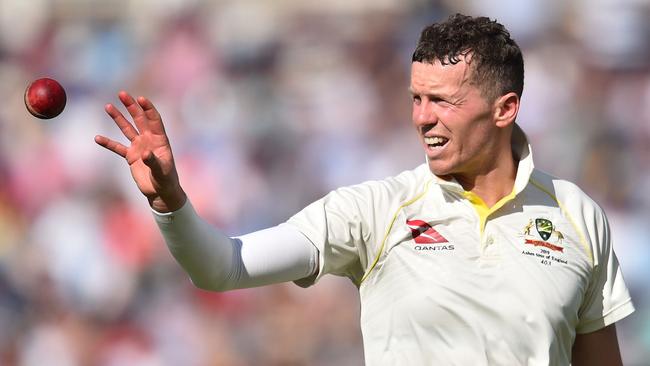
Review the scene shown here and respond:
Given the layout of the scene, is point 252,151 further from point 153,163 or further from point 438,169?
point 153,163

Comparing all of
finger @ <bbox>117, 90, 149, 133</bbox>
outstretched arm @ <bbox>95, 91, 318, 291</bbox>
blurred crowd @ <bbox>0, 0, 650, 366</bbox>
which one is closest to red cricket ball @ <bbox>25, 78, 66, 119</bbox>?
outstretched arm @ <bbox>95, 91, 318, 291</bbox>

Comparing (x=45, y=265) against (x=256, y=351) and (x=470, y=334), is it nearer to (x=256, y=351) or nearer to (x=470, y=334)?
(x=256, y=351)

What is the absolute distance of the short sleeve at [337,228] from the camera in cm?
286

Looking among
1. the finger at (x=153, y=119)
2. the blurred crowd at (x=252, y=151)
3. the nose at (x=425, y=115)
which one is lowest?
the blurred crowd at (x=252, y=151)

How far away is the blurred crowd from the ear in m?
3.86

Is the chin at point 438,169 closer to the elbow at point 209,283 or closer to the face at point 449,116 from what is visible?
the face at point 449,116

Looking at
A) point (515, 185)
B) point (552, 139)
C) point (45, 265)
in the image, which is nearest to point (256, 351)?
point (45, 265)

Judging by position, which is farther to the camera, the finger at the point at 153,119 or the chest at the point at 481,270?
the chest at the point at 481,270

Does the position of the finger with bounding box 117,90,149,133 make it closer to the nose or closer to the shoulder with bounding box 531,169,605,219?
the nose

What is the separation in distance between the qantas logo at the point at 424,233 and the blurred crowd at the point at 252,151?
389 cm

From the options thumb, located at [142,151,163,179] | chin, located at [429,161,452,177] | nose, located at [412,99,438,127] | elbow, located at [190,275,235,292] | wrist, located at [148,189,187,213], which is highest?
thumb, located at [142,151,163,179]

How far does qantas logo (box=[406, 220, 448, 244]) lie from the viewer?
297cm

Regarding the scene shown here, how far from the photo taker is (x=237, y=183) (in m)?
7.15

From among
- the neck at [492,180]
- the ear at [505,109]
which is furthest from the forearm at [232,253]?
the ear at [505,109]
